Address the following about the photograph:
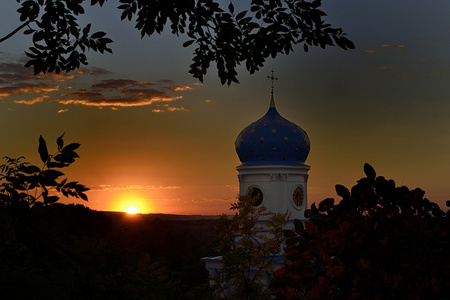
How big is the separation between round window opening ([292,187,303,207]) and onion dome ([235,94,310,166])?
87.1 inches

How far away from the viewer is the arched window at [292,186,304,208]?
43.2 metres

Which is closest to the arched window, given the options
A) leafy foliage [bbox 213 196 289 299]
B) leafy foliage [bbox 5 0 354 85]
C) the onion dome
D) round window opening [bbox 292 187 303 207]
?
Result: round window opening [bbox 292 187 303 207]

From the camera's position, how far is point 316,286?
6.61 m

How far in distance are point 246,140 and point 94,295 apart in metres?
37.2

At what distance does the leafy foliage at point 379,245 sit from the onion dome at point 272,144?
34.8 m

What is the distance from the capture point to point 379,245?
6.23 meters

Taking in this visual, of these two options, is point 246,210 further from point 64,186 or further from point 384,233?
point 64,186

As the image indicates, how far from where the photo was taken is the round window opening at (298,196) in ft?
142

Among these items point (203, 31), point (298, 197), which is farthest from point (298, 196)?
point (203, 31)

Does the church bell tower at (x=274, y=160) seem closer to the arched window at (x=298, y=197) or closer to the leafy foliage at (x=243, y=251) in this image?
the arched window at (x=298, y=197)

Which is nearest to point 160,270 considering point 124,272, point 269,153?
point 124,272

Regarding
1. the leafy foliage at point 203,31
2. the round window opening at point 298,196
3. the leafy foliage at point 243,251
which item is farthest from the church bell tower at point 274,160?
the leafy foliage at point 203,31

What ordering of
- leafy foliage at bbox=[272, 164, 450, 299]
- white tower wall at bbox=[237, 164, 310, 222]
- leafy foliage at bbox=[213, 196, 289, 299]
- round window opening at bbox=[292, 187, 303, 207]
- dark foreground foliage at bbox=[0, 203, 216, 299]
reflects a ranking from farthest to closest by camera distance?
round window opening at bbox=[292, 187, 303, 207] → white tower wall at bbox=[237, 164, 310, 222] → leafy foliage at bbox=[213, 196, 289, 299] → leafy foliage at bbox=[272, 164, 450, 299] → dark foreground foliage at bbox=[0, 203, 216, 299]

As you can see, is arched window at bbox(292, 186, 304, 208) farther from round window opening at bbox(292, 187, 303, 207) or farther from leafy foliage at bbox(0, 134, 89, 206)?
leafy foliage at bbox(0, 134, 89, 206)
